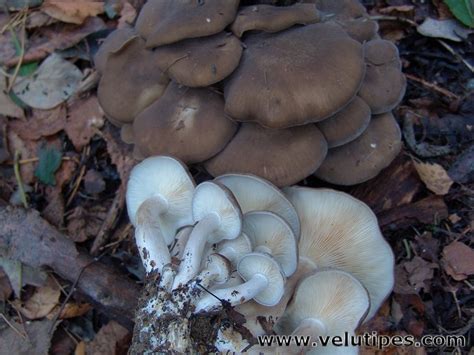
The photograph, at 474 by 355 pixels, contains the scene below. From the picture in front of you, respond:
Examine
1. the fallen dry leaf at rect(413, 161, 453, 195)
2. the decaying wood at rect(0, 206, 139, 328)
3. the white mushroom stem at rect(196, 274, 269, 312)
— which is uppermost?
the white mushroom stem at rect(196, 274, 269, 312)

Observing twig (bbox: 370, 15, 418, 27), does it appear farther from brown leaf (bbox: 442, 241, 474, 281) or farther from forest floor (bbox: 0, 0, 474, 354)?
brown leaf (bbox: 442, 241, 474, 281)

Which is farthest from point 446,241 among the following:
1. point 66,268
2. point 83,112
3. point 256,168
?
point 83,112

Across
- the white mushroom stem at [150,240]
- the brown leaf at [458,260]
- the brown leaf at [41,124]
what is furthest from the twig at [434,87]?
the brown leaf at [41,124]

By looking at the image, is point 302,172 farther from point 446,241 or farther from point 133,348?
point 133,348

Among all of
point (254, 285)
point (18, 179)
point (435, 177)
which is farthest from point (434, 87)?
Result: point (18, 179)

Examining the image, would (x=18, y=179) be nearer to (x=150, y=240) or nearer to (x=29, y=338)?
(x=29, y=338)

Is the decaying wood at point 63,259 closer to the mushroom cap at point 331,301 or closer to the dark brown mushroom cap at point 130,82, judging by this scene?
the dark brown mushroom cap at point 130,82

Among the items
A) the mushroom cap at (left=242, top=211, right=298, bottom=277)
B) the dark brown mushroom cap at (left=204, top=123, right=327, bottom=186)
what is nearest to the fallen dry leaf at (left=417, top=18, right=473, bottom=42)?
the dark brown mushroom cap at (left=204, top=123, right=327, bottom=186)
